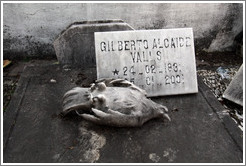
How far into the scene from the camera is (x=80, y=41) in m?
2.77

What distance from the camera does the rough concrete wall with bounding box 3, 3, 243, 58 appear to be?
369cm

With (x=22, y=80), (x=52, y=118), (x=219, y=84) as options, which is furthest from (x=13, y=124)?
(x=219, y=84)

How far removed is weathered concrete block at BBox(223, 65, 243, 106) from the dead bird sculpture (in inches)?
49.8

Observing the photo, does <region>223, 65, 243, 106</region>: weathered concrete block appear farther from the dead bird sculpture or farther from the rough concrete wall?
the rough concrete wall

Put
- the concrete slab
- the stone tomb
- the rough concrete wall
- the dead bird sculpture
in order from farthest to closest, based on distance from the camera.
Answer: the rough concrete wall, the stone tomb, the dead bird sculpture, the concrete slab

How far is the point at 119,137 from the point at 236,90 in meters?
1.79

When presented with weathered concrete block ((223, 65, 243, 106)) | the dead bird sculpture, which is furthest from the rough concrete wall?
the dead bird sculpture

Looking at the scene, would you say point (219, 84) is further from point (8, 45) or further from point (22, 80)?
point (8, 45)

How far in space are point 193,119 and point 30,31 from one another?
312 cm

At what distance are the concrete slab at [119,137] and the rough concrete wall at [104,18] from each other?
1903 millimetres

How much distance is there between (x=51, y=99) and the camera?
88.6 inches

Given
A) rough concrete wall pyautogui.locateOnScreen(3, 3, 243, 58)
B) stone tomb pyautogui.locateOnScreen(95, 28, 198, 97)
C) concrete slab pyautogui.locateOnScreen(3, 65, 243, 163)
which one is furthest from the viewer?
rough concrete wall pyautogui.locateOnScreen(3, 3, 243, 58)

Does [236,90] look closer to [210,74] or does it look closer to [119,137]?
[210,74]

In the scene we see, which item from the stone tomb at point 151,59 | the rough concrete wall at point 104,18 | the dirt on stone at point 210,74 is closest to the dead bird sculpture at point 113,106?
the stone tomb at point 151,59
